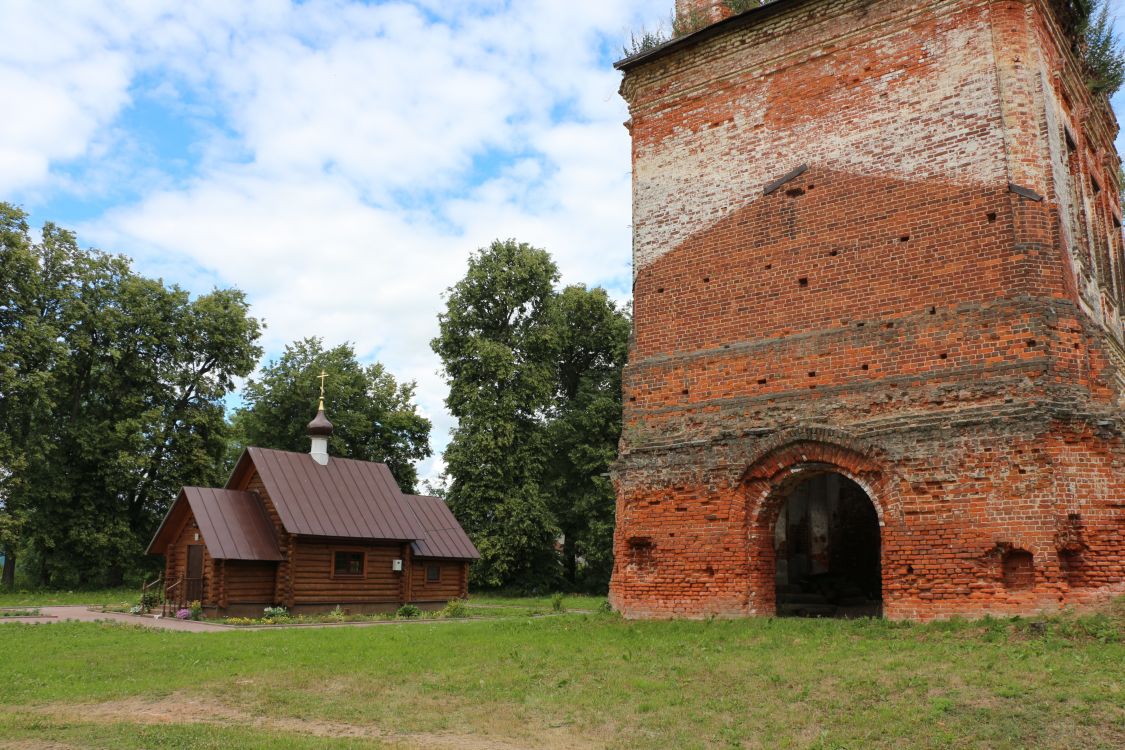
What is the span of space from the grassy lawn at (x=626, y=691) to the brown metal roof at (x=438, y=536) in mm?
10687

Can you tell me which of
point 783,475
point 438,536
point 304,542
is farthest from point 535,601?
point 783,475

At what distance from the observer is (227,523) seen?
19.8 metres

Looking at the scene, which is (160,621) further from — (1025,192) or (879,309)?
(1025,192)

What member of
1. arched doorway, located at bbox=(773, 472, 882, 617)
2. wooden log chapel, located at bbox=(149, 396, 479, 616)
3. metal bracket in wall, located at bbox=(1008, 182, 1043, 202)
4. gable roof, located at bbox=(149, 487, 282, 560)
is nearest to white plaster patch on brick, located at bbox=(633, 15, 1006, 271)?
metal bracket in wall, located at bbox=(1008, 182, 1043, 202)

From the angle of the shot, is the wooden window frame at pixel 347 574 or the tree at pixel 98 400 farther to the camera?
the tree at pixel 98 400

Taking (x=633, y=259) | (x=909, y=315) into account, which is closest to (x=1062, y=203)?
(x=909, y=315)

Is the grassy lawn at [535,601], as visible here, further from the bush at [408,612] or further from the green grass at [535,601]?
the bush at [408,612]

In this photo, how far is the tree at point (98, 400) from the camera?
27.7m

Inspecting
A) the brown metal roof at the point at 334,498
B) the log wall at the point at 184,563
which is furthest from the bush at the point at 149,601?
the brown metal roof at the point at 334,498

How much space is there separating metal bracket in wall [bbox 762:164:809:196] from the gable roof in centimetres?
1320

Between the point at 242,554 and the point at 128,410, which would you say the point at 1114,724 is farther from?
the point at 128,410

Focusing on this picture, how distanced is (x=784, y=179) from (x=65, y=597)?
24921 mm

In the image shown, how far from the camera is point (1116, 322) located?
13.3m

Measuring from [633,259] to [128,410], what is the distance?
2360 centimetres
